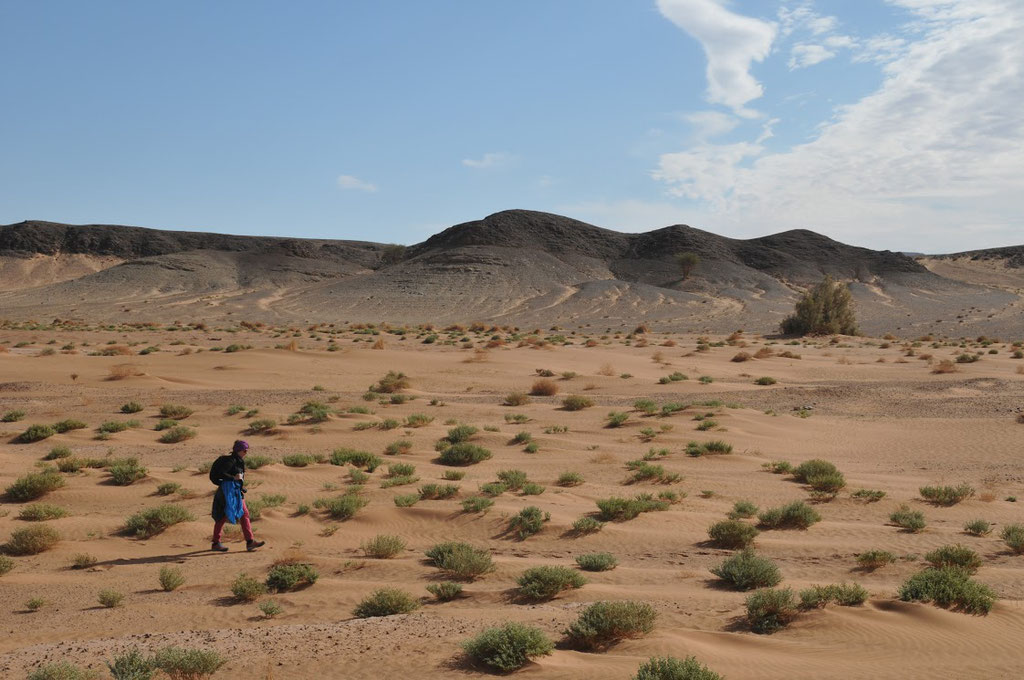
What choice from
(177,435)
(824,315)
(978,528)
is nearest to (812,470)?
(978,528)

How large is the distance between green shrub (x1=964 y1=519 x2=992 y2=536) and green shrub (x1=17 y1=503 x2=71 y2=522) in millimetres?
13312

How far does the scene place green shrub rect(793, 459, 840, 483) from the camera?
14.0 m

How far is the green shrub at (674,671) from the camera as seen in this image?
17.0 feet

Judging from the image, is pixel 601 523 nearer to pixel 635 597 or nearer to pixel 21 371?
pixel 635 597

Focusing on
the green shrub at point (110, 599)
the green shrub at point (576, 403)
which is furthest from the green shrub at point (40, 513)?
the green shrub at point (576, 403)

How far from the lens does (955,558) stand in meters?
8.62

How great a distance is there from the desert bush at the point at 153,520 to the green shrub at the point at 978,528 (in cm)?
1134

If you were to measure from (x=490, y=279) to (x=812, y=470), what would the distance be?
8337 centimetres

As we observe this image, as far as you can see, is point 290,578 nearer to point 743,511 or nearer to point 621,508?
point 621,508

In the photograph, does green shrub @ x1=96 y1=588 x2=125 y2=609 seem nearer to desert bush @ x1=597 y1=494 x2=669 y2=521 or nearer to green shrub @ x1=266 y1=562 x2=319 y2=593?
green shrub @ x1=266 y1=562 x2=319 y2=593

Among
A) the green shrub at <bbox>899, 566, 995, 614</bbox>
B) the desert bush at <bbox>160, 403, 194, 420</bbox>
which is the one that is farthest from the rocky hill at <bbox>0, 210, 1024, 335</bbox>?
the green shrub at <bbox>899, 566, 995, 614</bbox>

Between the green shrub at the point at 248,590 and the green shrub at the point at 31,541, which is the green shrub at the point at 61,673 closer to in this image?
the green shrub at the point at 248,590

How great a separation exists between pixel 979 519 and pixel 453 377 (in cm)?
2097

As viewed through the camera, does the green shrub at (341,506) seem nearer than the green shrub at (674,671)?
No
